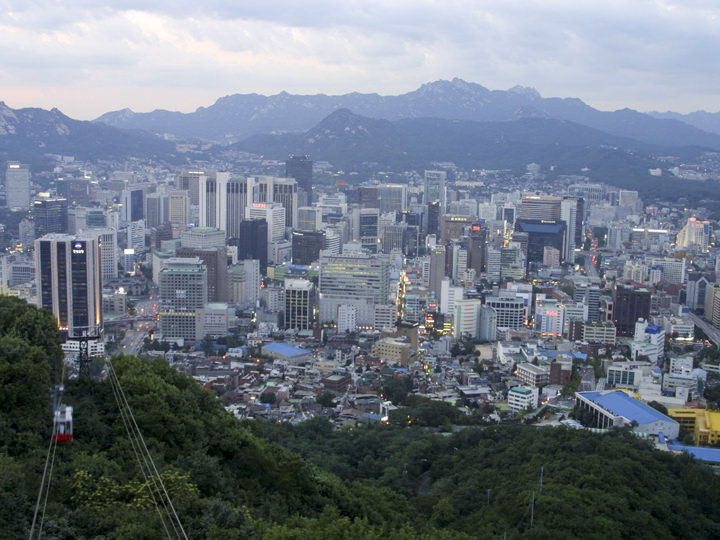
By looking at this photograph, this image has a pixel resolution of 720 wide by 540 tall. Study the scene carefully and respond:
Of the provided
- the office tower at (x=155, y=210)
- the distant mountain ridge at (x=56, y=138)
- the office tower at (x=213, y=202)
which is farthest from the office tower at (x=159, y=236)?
the distant mountain ridge at (x=56, y=138)

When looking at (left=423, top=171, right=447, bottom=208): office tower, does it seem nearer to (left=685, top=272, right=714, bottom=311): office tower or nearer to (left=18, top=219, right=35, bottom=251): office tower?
(left=18, top=219, right=35, bottom=251): office tower

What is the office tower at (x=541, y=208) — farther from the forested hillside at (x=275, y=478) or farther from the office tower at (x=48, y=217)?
the forested hillside at (x=275, y=478)

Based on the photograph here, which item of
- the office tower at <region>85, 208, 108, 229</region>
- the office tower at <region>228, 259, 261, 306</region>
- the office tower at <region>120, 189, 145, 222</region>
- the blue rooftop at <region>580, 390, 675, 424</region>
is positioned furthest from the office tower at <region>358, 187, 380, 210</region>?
the blue rooftop at <region>580, 390, 675, 424</region>

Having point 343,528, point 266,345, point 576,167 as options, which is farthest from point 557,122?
point 343,528

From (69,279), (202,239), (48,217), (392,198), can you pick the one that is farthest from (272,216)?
(69,279)

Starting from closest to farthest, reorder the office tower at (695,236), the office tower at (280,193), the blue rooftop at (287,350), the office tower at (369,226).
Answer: the blue rooftop at (287,350) → the office tower at (695,236) → the office tower at (369,226) → the office tower at (280,193)
